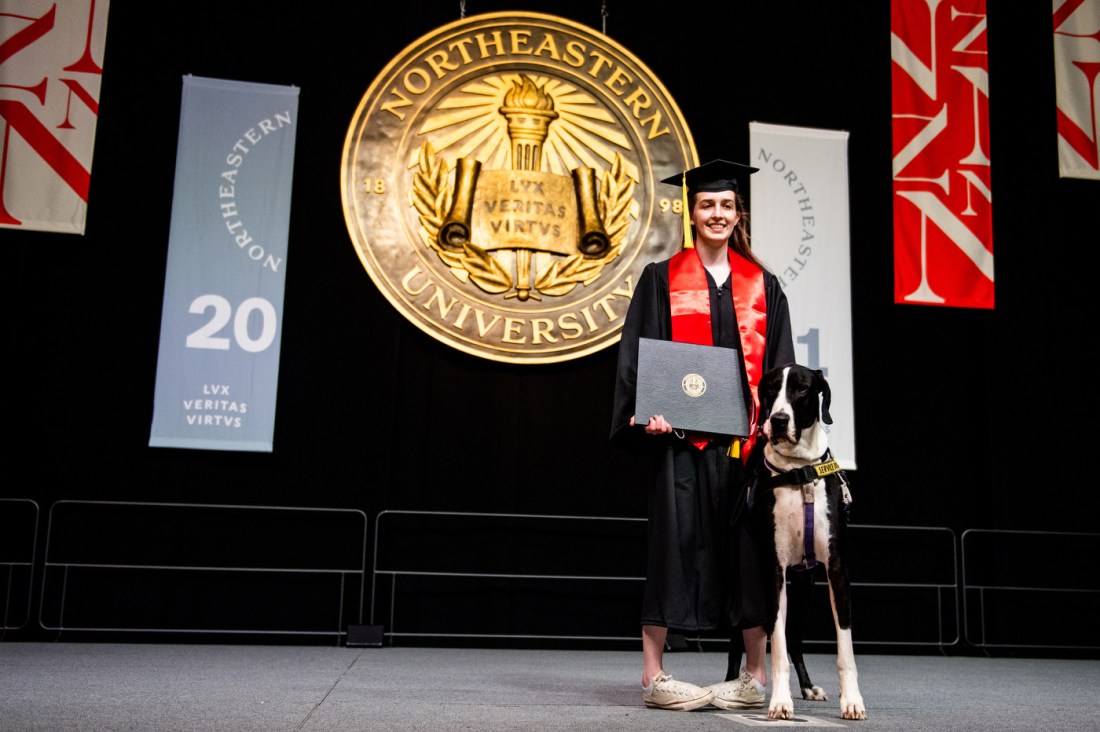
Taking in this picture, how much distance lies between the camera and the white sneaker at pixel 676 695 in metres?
2.93

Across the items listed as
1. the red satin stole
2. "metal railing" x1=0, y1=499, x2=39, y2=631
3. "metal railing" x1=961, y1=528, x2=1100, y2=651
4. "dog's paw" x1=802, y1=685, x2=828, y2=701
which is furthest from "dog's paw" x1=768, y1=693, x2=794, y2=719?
"metal railing" x1=0, y1=499, x2=39, y2=631

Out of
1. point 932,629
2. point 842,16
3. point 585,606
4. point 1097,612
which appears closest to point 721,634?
point 585,606

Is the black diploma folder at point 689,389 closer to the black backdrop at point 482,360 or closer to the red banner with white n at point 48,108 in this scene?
the black backdrop at point 482,360

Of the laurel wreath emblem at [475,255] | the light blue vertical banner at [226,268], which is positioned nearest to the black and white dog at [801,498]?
the laurel wreath emblem at [475,255]

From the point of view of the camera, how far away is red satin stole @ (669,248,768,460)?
3.21 meters

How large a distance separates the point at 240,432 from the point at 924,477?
401 cm

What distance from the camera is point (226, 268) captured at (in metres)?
5.50

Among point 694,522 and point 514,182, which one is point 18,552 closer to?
point 514,182

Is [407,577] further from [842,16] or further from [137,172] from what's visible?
[842,16]

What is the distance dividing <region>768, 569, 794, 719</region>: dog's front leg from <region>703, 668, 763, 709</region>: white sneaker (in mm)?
191

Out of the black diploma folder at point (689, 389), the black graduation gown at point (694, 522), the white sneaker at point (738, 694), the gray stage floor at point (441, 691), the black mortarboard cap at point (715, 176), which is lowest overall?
the gray stage floor at point (441, 691)

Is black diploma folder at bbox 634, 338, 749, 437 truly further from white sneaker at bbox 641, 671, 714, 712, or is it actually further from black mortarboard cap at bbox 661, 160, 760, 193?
white sneaker at bbox 641, 671, 714, 712

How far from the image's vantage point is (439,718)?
2691 mm

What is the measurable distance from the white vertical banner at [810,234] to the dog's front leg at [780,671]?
302cm
